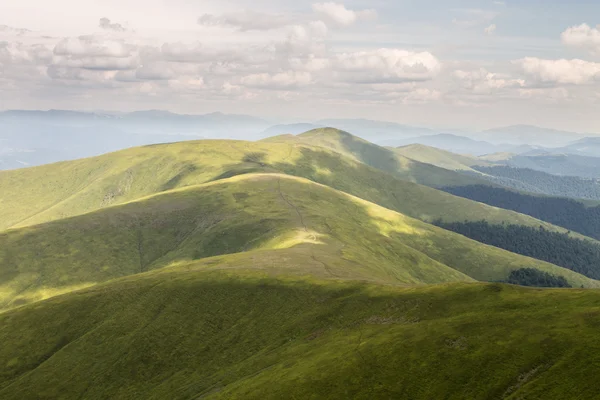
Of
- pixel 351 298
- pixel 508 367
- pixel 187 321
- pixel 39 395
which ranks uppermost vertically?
pixel 508 367

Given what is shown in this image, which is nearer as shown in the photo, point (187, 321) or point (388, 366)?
point (388, 366)

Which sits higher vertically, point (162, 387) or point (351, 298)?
point (351, 298)

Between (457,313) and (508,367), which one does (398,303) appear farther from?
(508,367)

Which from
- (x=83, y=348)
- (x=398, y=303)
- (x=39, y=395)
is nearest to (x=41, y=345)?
(x=83, y=348)

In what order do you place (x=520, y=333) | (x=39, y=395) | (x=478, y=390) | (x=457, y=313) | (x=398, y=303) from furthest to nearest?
(x=39, y=395) → (x=398, y=303) → (x=457, y=313) → (x=520, y=333) → (x=478, y=390)

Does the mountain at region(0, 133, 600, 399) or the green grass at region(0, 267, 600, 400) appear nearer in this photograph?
the green grass at region(0, 267, 600, 400)

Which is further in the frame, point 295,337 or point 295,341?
point 295,337

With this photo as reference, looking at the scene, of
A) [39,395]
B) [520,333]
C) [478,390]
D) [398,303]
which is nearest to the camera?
[478,390]

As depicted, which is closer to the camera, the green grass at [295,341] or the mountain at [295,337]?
the green grass at [295,341]
